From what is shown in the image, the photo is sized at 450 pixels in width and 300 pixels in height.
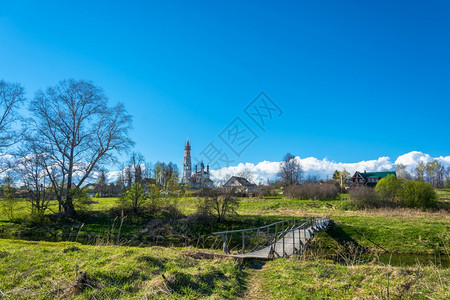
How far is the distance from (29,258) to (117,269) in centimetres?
291

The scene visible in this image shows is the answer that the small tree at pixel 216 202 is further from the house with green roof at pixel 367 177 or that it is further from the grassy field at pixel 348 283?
the house with green roof at pixel 367 177

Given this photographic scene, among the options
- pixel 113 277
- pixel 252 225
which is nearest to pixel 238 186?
pixel 252 225

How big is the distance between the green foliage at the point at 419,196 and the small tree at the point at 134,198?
96.8ft

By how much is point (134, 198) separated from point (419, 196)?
3145cm

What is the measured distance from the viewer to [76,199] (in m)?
23.8

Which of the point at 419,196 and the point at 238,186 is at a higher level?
the point at 238,186

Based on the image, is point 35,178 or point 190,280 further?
point 35,178

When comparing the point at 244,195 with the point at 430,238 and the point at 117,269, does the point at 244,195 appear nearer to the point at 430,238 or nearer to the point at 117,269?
the point at 430,238

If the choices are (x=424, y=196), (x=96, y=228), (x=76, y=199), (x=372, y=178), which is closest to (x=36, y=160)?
(x=76, y=199)

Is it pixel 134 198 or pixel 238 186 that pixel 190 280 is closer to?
pixel 134 198

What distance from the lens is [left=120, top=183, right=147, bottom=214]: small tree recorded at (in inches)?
1022

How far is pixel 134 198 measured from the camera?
26016 millimetres

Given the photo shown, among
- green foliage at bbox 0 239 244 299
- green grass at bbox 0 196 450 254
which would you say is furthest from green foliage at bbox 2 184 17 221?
green foliage at bbox 0 239 244 299

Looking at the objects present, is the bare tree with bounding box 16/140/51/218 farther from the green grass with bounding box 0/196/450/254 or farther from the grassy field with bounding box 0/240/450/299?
the grassy field with bounding box 0/240/450/299
